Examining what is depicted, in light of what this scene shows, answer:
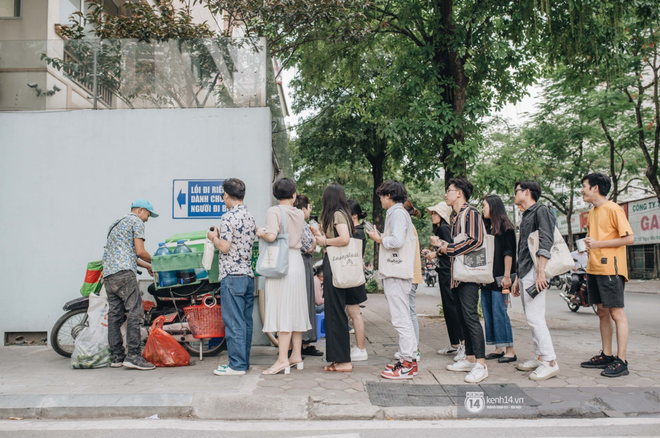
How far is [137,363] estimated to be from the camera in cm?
535

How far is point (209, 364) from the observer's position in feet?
18.5

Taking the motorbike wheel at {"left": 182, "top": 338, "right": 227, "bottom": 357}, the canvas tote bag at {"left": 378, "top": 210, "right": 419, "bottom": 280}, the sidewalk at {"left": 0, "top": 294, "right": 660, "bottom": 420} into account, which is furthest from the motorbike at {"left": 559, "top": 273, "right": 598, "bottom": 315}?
the motorbike wheel at {"left": 182, "top": 338, "right": 227, "bottom": 357}

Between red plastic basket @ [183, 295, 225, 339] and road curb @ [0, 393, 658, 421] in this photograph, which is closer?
road curb @ [0, 393, 658, 421]

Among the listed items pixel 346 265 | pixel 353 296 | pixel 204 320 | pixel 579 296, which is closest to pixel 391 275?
pixel 346 265

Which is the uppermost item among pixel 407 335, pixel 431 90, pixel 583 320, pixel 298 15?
pixel 298 15

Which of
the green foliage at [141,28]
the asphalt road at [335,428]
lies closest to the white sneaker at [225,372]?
the asphalt road at [335,428]

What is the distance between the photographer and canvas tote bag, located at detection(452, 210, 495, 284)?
4.87m

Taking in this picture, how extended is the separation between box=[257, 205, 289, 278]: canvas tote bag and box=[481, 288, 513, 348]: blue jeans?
237 centimetres

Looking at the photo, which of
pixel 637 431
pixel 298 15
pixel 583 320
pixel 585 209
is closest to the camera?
pixel 637 431

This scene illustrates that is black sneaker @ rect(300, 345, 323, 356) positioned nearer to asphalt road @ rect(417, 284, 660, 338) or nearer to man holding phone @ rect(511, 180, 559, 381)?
man holding phone @ rect(511, 180, 559, 381)

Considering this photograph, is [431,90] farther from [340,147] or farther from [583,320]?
[340,147]

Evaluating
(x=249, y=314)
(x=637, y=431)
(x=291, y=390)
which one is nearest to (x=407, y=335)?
(x=291, y=390)

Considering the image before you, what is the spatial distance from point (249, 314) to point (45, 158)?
3951 millimetres

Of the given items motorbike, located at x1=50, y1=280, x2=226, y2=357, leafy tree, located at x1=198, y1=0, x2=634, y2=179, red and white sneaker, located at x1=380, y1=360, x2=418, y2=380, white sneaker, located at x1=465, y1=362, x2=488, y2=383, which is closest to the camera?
white sneaker, located at x1=465, y1=362, x2=488, y2=383
